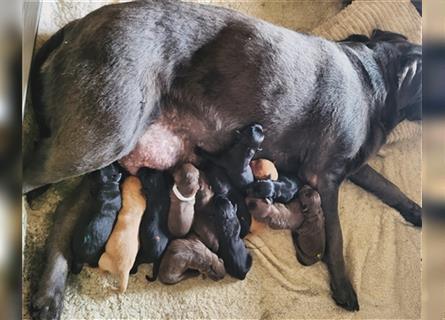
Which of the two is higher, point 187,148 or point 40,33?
point 40,33

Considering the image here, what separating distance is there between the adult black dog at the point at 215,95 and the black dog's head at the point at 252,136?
3 cm

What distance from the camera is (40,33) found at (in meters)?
1.61

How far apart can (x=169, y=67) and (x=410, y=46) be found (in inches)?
35.9

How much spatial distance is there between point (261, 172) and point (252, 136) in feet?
0.45

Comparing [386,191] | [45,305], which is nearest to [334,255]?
[386,191]

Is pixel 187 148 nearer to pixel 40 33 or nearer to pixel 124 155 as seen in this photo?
pixel 124 155

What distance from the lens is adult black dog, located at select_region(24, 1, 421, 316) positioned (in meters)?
1.45

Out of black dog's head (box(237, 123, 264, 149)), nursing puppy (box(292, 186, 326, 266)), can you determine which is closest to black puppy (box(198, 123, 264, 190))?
black dog's head (box(237, 123, 264, 149))

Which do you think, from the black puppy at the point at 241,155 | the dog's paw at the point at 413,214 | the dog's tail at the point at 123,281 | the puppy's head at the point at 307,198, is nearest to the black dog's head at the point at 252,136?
the black puppy at the point at 241,155

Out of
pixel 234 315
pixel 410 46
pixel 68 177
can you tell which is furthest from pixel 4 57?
pixel 410 46

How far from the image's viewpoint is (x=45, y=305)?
4.88 feet

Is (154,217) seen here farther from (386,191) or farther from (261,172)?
(386,191)

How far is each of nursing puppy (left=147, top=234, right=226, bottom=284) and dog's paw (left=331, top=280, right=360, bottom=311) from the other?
401 mm

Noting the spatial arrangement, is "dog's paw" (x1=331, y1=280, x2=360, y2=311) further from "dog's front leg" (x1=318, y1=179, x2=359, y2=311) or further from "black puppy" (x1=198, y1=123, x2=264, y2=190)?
"black puppy" (x1=198, y1=123, x2=264, y2=190)
